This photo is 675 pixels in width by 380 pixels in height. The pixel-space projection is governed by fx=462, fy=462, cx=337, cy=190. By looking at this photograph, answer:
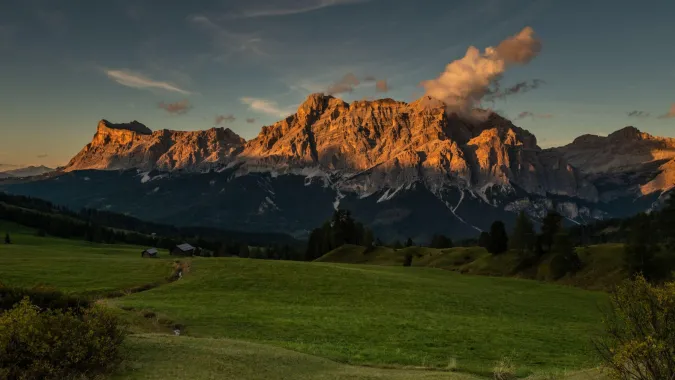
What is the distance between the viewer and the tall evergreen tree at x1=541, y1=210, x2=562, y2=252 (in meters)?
112

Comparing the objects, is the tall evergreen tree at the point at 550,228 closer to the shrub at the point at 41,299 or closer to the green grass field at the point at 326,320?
the green grass field at the point at 326,320

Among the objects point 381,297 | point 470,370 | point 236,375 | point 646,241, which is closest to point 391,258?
point 646,241

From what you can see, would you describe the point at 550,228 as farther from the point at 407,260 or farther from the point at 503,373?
the point at 503,373

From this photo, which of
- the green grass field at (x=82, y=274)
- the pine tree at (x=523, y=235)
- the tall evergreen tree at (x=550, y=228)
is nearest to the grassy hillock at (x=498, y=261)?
the pine tree at (x=523, y=235)

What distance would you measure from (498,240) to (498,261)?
5680 mm

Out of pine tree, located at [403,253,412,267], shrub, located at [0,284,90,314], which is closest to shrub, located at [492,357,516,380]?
shrub, located at [0,284,90,314]

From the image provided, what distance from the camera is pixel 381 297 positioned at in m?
63.0

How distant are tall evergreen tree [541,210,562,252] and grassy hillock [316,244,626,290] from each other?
4503 millimetres

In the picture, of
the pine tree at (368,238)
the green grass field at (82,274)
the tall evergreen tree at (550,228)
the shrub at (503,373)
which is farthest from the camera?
the pine tree at (368,238)

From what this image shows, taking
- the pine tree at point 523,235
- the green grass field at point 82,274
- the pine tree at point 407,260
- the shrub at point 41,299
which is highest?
the pine tree at point 523,235

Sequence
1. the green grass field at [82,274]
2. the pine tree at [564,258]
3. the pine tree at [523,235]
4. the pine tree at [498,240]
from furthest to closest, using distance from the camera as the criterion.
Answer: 1. the pine tree at [498,240]
2. the pine tree at [523,235]
3. the pine tree at [564,258]
4. the green grass field at [82,274]

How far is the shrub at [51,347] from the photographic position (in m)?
18.4

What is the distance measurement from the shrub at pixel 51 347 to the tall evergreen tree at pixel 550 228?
108856mm

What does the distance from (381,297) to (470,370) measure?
3410cm
